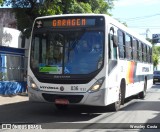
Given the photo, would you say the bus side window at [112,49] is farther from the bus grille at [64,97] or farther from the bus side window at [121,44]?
the bus grille at [64,97]

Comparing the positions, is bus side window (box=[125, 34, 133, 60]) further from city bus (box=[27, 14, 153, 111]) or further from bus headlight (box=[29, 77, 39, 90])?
bus headlight (box=[29, 77, 39, 90])

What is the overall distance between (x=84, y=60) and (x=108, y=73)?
839 mm

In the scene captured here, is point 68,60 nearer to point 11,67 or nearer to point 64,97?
point 64,97

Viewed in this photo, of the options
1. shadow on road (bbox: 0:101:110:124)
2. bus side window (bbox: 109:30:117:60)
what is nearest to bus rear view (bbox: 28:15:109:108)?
bus side window (bbox: 109:30:117:60)

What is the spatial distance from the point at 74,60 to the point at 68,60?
0.19 metres

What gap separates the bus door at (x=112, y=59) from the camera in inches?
469

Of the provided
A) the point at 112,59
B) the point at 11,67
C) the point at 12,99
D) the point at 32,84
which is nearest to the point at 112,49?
the point at 112,59

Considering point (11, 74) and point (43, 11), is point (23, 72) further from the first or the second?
point (43, 11)

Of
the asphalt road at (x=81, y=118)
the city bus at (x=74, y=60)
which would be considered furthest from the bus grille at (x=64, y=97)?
the asphalt road at (x=81, y=118)

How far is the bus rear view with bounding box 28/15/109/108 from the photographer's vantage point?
1142 centimetres

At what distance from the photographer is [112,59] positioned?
12.3m

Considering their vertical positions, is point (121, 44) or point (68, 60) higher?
point (121, 44)

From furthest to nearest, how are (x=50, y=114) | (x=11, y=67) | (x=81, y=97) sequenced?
(x=11, y=67) < (x=50, y=114) < (x=81, y=97)

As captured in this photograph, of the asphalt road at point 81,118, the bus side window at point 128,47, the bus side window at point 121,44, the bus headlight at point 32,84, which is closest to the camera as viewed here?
the asphalt road at point 81,118
